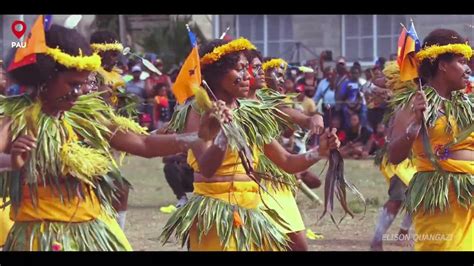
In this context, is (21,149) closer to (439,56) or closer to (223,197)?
(223,197)

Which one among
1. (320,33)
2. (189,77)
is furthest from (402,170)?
(320,33)

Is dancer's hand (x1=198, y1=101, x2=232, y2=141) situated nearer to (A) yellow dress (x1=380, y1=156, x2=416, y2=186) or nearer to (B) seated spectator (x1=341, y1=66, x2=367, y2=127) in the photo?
(A) yellow dress (x1=380, y1=156, x2=416, y2=186)

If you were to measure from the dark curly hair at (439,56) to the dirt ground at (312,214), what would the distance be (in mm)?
2894

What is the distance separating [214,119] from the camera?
5406 mm

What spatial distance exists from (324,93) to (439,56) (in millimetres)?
9958

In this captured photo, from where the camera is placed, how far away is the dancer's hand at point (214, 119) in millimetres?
5363

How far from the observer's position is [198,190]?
6363 mm

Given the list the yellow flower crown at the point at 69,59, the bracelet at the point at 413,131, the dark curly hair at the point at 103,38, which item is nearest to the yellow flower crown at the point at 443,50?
the bracelet at the point at 413,131

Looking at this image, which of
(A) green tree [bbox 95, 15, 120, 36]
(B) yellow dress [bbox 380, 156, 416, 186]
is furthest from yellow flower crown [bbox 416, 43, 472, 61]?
(A) green tree [bbox 95, 15, 120, 36]

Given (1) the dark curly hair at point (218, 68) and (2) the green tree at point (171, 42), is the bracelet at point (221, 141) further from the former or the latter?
(2) the green tree at point (171, 42)

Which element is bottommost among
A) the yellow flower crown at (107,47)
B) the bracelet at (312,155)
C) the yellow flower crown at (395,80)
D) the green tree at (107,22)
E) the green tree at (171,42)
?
the green tree at (171,42)

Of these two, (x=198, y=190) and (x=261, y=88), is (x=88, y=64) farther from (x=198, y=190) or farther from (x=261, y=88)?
(x=261, y=88)
